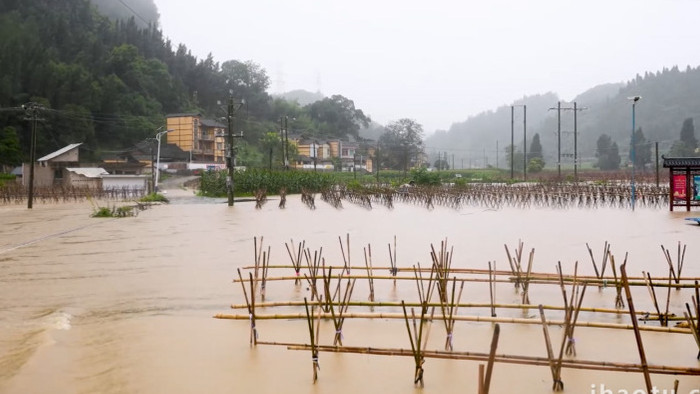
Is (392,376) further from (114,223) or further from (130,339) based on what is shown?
(114,223)

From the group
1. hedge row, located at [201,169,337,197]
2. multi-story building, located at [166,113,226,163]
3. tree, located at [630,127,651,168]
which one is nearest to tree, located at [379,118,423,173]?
multi-story building, located at [166,113,226,163]

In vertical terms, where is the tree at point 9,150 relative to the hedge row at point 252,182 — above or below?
above

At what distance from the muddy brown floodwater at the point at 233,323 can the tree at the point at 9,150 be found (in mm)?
38930

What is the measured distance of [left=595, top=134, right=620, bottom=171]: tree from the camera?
7350 centimetres

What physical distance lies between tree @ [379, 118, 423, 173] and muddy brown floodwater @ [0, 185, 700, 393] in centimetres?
6289

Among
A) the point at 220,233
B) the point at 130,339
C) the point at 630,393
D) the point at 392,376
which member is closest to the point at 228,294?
the point at 130,339

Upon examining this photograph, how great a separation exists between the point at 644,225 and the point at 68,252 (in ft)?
51.1

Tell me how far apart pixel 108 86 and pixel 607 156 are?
212 feet

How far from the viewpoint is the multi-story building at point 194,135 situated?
65.7 meters

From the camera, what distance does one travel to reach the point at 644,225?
1634 centimetres

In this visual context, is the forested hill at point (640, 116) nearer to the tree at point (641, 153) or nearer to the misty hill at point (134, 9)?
the tree at point (641, 153)

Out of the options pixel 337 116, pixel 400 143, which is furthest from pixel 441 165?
pixel 337 116

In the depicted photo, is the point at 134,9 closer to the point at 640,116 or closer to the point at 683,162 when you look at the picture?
the point at 640,116

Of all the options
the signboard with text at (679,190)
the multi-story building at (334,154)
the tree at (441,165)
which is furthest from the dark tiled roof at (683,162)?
the tree at (441,165)
